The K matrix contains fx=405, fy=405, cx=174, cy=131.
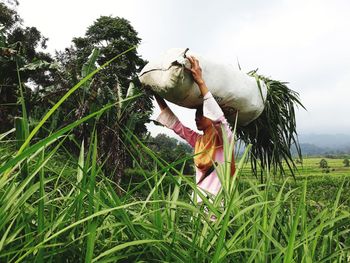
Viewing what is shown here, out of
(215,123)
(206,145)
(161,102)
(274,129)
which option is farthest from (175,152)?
(215,123)

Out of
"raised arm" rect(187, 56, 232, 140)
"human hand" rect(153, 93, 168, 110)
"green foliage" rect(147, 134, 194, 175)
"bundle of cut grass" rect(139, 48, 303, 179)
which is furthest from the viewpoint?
"human hand" rect(153, 93, 168, 110)

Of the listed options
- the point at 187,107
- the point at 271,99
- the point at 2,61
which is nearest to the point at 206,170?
the point at 187,107

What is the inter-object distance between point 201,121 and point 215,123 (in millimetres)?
294

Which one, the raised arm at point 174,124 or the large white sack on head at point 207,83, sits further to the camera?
the raised arm at point 174,124

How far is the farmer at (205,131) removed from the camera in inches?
88.9

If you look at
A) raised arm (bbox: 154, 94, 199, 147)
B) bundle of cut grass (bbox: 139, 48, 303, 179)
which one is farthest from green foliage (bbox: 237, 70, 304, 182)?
raised arm (bbox: 154, 94, 199, 147)

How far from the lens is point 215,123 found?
7.57ft

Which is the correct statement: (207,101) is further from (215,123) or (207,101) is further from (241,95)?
(241,95)

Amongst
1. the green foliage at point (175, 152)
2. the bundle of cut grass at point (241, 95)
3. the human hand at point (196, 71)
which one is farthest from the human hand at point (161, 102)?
the human hand at point (196, 71)

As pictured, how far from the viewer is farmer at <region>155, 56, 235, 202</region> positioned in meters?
2.26

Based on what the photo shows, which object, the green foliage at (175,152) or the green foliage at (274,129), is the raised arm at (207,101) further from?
the green foliage at (274,129)

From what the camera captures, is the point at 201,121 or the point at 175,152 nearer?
the point at 201,121

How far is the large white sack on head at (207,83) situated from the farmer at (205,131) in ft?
0.27

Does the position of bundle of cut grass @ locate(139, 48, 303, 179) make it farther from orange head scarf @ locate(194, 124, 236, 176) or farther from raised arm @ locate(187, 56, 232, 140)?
orange head scarf @ locate(194, 124, 236, 176)
